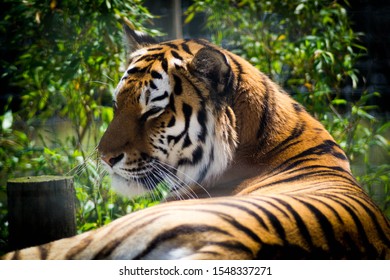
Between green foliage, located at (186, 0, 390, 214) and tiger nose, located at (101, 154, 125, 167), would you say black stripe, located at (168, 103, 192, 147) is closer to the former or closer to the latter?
tiger nose, located at (101, 154, 125, 167)

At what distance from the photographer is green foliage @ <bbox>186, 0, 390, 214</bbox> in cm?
204

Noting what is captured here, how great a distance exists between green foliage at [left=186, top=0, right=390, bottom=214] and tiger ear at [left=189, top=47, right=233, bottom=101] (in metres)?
0.23

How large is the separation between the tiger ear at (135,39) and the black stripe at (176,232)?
2.67ft

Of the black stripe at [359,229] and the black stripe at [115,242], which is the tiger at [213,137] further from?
the black stripe at [115,242]

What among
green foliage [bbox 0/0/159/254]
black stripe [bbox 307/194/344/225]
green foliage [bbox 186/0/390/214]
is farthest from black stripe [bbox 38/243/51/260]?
green foliage [bbox 186/0/390/214]

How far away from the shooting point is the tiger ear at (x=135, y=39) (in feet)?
6.41

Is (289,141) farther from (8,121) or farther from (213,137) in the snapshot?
(8,121)

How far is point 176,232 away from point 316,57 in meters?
1.12

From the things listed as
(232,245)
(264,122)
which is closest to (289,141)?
(264,122)

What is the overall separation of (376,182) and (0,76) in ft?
4.22

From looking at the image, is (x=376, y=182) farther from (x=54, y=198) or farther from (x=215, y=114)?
(x=54, y=198)

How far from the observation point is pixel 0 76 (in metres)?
2.05
